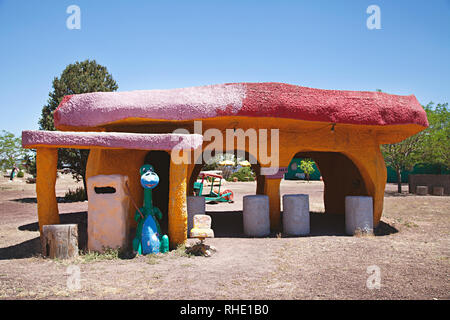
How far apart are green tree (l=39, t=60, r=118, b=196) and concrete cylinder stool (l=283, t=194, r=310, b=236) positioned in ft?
33.5

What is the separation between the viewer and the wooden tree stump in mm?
5773

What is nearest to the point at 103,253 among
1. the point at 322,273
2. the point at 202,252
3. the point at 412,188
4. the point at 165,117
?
the point at 202,252

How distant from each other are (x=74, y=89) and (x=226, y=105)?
35.4ft

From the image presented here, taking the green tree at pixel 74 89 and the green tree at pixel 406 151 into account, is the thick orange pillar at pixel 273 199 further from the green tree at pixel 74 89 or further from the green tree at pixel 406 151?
the green tree at pixel 406 151

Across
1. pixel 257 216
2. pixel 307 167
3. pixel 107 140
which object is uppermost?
pixel 107 140

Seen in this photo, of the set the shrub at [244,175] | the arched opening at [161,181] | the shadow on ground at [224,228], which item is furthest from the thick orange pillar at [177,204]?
the shrub at [244,175]

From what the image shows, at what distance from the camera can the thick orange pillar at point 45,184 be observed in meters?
6.19

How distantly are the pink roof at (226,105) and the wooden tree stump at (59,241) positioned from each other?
8.18 ft

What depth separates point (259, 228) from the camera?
7.85 metres

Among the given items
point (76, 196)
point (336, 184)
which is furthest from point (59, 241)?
point (76, 196)

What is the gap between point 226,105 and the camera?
714 centimetres

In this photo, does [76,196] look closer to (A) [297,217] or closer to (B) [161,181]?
(B) [161,181]

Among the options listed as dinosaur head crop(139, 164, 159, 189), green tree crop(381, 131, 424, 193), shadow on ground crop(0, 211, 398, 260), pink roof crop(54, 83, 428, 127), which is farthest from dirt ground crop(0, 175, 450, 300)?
green tree crop(381, 131, 424, 193)

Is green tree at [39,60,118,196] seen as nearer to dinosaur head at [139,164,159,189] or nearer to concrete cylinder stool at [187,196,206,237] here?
concrete cylinder stool at [187,196,206,237]
